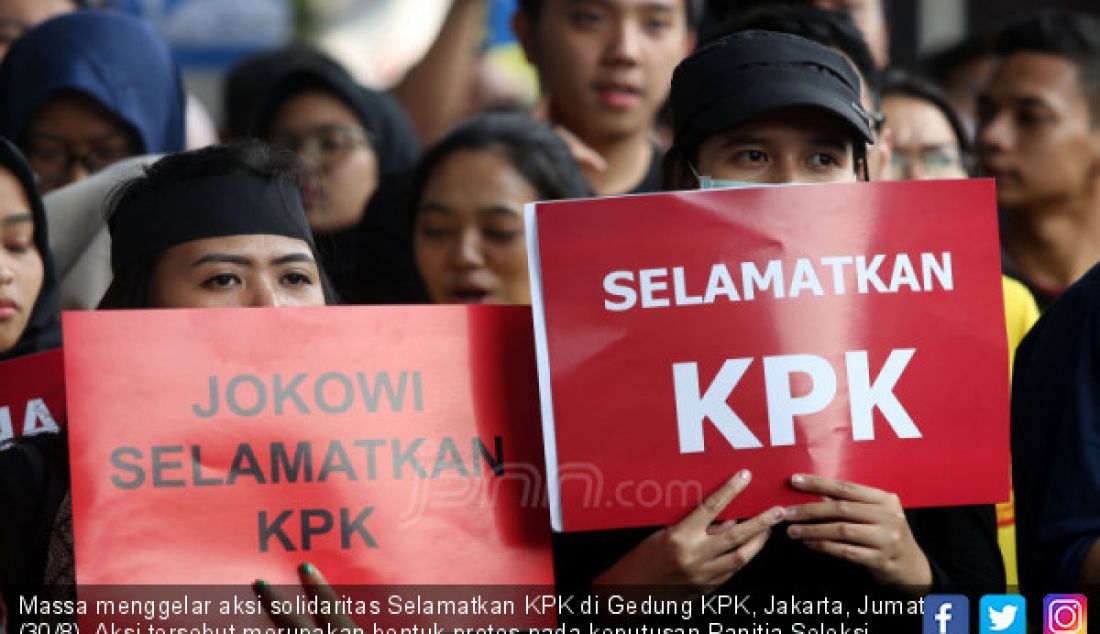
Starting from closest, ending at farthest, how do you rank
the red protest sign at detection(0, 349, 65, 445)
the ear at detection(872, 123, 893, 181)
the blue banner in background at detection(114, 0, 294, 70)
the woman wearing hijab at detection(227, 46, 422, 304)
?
the red protest sign at detection(0, 349, 65, 445), the ear at detection(872, 123, 893, 181), the woman wearing hijab at detection(227, 46, 422, 304), the blue banner in background at detection(114, 0, 294, 70)

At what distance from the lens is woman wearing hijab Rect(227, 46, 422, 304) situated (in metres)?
4.99

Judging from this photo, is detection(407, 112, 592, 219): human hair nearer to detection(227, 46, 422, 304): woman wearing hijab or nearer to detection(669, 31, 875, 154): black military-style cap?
detection(227, 46, 422, 304): woman wearing hijab

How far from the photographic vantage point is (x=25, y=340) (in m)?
3.55

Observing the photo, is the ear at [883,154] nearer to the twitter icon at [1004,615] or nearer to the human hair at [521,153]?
the human hair at [521,153]

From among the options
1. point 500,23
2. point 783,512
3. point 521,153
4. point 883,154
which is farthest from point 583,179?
point 500,23

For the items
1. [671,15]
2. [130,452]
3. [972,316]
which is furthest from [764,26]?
[130,452]

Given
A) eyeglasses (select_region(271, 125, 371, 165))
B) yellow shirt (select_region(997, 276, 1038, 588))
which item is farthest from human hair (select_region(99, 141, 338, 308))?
eyeglasses (select_region(271, 125, 371, 165))

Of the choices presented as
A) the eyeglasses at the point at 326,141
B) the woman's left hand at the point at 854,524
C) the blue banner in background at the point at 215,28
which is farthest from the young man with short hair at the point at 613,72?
the blue banner in background at the point at 215,28

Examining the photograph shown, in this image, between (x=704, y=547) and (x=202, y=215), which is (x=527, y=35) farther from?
(x=704, y=547)

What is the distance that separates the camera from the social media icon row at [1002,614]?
259cm

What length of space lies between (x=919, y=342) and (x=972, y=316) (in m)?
0.10

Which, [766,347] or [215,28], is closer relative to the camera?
[766,347]

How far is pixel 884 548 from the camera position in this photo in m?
2.60

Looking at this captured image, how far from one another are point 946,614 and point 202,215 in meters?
1.57
